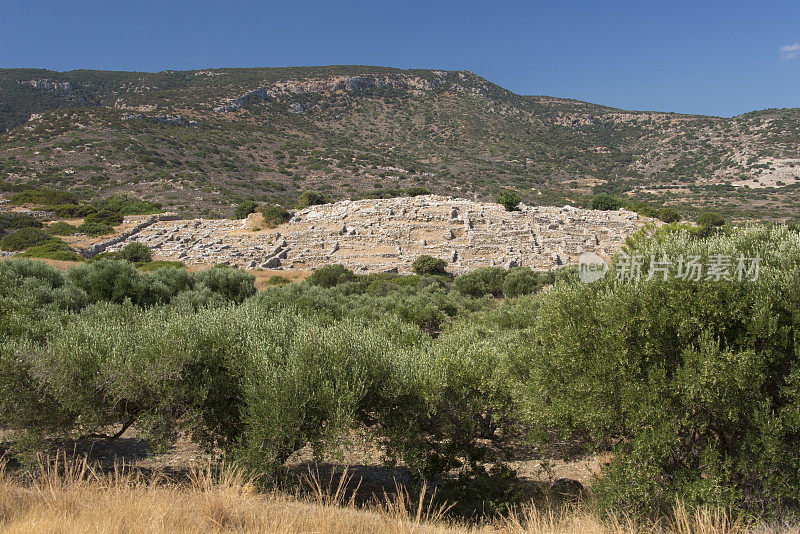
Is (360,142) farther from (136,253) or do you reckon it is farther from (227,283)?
(227,283)

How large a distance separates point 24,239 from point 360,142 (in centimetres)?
6965

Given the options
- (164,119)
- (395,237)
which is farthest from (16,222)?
(164,119)

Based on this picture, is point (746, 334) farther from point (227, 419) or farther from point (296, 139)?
point (296, 139)

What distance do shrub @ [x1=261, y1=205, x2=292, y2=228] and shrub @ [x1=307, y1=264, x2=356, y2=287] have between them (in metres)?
14.5

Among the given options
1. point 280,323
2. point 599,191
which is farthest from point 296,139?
point 280,323

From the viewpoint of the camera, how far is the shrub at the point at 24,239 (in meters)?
32.2

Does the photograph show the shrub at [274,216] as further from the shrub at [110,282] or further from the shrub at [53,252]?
the shrub at [110,282]

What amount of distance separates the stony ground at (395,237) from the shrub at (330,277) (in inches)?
129

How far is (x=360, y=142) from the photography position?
95.3 m

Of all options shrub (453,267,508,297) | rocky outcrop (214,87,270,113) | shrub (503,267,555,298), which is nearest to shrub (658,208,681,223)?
shrub (453,267,508,297)

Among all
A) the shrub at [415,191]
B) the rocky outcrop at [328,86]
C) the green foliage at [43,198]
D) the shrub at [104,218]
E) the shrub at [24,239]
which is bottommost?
the shrub at [24,239]

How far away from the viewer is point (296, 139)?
87938 mm

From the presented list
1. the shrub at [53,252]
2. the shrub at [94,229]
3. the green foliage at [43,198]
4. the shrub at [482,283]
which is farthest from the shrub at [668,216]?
the green foliage at [43,198]

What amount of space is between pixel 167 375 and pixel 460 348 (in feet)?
16.4
